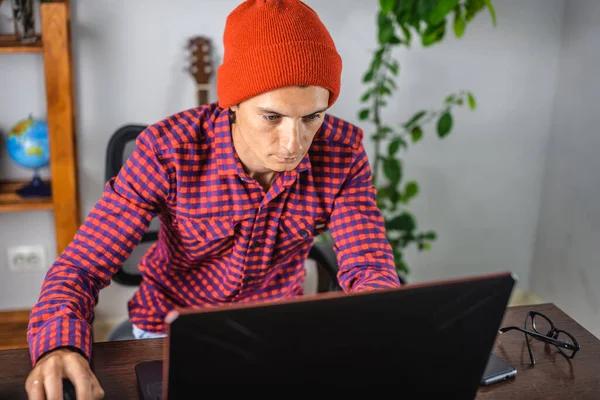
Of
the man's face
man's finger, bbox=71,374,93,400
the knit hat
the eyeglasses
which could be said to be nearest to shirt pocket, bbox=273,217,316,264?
the man's face

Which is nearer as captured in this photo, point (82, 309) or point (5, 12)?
point (82, 309)

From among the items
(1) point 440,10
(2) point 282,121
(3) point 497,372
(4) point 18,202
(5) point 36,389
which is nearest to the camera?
(5) point 36,389

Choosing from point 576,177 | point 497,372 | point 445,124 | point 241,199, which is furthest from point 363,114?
point 497,372

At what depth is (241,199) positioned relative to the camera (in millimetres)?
1250

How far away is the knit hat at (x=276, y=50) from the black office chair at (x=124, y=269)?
0.55m

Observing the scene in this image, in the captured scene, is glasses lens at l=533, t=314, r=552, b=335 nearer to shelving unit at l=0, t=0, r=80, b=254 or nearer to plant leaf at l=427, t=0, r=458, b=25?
plant leaf at l=427, t=0, r=458, b=25

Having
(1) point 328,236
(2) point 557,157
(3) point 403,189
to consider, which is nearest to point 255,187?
(1) point 328,236

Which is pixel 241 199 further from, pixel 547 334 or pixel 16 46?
pixel 16 46

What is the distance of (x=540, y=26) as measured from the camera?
2439 mm

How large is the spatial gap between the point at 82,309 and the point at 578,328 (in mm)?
898

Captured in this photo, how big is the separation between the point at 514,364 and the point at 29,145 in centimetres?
171

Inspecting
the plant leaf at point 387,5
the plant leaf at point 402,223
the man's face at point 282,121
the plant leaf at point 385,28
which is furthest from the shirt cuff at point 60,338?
the plant leaf at point 402,223

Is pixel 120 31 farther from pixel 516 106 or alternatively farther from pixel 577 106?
pixel 577 106

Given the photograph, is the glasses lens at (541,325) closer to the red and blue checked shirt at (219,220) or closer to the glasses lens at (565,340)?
the glasses lens at (565,340)
